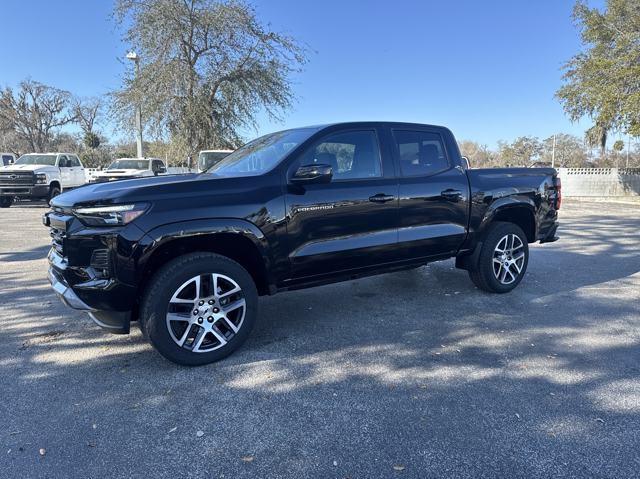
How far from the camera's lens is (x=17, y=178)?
14.8 metres

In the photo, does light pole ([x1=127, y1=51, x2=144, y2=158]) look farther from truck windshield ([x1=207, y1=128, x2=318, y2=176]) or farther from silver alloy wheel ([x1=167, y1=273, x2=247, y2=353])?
silver alloy wheel ([x1=167, y1=273, x2=247, y2=353])

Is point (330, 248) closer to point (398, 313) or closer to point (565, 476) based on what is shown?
point (398, 313)

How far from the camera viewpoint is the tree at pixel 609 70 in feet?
59.2

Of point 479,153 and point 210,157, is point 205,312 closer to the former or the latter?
point 210,157

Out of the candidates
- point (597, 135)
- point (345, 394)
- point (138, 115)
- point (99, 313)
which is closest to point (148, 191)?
point (99, 313)

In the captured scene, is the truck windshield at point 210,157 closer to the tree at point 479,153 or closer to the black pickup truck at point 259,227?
the black pickup truck at point 259,227

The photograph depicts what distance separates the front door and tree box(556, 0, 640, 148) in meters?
18.0

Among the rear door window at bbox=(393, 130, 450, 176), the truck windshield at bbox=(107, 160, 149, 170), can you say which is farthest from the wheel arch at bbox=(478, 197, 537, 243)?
the truck windshield at bbox=(107, 160, 149, 170)

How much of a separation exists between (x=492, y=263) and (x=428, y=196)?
1.31 metres

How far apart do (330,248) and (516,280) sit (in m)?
2.79

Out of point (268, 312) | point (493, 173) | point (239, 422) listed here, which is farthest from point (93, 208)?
point (493, 173)

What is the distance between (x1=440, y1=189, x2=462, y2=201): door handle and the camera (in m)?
4.68

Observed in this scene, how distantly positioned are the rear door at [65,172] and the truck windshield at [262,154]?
14301mm

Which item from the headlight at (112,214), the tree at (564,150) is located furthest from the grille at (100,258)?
the tree at (564,150)
